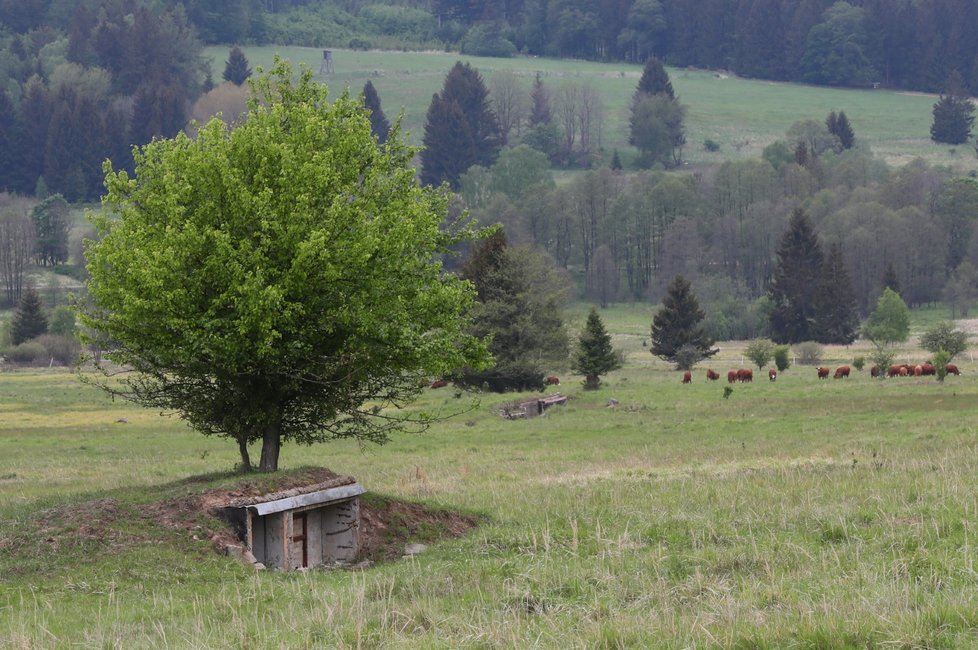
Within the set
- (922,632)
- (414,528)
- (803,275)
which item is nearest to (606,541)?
(414,528)

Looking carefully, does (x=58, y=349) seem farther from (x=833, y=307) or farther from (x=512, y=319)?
(x=833, y=307)

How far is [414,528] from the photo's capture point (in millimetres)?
24094

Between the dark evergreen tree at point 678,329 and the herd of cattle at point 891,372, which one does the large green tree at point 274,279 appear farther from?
the dark evergreen tree at point 678,329

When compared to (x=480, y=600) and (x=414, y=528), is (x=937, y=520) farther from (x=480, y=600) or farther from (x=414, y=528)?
(x=414, y=528)

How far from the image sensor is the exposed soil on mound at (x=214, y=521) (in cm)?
2081

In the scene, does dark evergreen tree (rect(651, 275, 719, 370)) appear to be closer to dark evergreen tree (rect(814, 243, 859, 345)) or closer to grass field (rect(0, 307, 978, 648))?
dark evergreen tree (rect(814, 243, 859, 345))

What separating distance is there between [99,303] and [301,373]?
173 inches

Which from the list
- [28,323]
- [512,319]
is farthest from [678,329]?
[28,323]

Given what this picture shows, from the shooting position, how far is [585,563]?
696 inches

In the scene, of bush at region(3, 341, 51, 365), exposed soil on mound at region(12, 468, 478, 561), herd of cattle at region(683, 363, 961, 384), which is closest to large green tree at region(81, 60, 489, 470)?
exposed soil on mound at region(12, 468, 478, 561)

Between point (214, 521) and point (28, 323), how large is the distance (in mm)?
96349

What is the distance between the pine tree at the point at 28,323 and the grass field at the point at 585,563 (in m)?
75.4

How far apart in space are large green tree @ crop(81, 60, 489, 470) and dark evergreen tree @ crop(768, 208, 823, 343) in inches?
3858

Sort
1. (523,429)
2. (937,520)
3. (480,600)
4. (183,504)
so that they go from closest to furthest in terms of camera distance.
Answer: (480,600) → (937,520) → (183,504) → (523,429)
